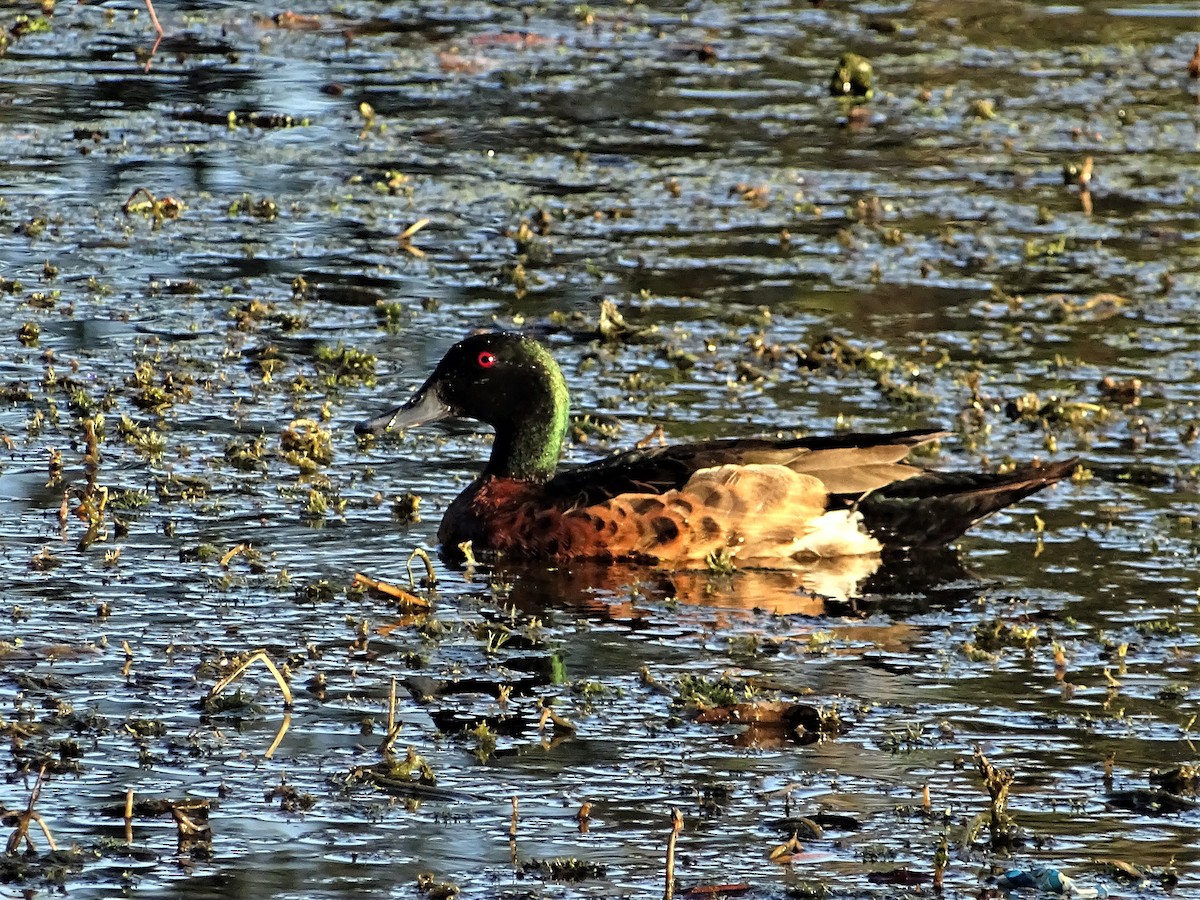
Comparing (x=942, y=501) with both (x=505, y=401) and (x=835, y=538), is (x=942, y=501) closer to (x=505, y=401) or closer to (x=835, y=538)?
(x=835, y=538)

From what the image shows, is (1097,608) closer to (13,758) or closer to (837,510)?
(837,510)

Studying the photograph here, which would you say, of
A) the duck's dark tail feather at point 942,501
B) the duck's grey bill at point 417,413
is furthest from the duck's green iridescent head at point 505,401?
the duck's dark tail feather at point 942,501

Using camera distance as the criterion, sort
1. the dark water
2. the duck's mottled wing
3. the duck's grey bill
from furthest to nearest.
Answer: the duck's grey bill < the duck's mottled wing < the dark water

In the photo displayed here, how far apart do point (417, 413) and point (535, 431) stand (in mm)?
540

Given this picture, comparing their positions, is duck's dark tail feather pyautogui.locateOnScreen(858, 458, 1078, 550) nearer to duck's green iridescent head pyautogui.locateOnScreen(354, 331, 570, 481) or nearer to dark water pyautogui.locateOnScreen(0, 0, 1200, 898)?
dark water pyautogui.locateOnScreen(0, 0, 1200, 898)

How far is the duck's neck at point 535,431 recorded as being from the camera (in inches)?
396

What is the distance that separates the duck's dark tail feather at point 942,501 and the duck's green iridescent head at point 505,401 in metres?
1.34

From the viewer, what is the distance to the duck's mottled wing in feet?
31.4

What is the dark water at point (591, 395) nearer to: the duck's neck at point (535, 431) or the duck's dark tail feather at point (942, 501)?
the duck's dark tail feather at point (942, 501)

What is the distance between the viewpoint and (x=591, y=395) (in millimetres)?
11367

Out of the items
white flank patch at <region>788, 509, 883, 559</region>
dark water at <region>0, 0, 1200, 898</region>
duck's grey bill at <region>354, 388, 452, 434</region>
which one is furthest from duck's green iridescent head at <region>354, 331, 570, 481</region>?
white flank patch at <region>788, 509, 883, 559</region>

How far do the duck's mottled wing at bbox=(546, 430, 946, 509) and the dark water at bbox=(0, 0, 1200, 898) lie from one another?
43 centimetres

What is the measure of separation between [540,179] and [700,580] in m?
6.14

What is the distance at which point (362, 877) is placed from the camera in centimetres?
600
